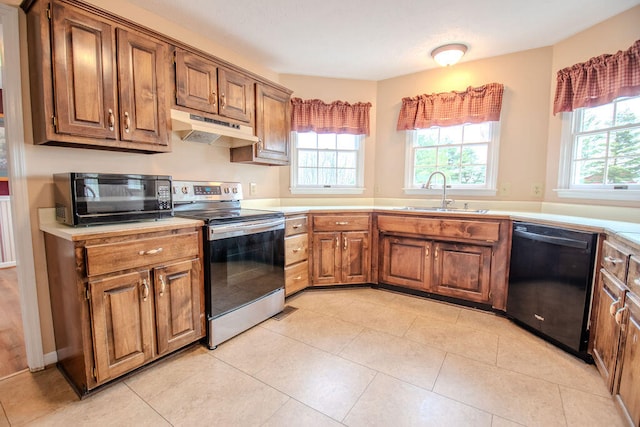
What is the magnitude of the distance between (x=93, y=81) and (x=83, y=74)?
53 mm

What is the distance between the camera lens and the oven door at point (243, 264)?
6.44ft

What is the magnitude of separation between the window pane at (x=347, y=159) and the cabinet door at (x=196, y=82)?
1653mm

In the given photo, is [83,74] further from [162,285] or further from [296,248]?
[296,248]

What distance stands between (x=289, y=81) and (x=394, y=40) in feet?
4.24

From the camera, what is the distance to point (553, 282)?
2035 millimetres

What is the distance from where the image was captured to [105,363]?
1.53 metres

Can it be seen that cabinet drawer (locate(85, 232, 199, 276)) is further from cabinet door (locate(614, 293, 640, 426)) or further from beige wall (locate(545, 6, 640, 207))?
beige wall (locate(545, 6, 640, 207))

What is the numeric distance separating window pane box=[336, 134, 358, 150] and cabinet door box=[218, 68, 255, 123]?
4.08ft

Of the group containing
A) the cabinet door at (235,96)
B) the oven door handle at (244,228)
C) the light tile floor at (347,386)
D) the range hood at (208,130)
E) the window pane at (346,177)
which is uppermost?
the cabinet door at (235,96)

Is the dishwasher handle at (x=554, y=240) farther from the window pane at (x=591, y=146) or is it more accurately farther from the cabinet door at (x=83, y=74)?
the cabinet door at (x=83, y=74)

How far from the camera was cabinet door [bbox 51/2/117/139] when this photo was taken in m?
1.55

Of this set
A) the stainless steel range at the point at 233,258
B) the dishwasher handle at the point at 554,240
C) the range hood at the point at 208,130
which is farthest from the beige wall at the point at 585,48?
the range hood at the point at 208,130

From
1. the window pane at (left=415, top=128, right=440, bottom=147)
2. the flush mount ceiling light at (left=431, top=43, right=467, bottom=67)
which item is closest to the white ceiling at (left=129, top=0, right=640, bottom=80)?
the flush mount ceiling light at (left=431, top=43, right=467, bottom=67)

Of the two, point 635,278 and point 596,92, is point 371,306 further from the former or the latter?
point 596,92
